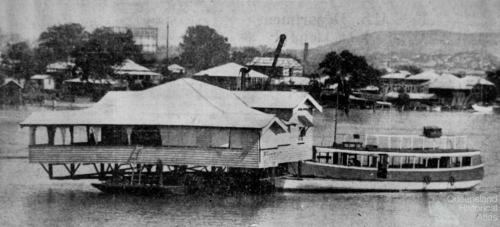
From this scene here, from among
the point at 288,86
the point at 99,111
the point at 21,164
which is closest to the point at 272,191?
the point at 99,111

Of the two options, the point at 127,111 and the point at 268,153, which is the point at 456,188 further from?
the point at 127,111

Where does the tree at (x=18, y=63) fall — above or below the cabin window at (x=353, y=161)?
above

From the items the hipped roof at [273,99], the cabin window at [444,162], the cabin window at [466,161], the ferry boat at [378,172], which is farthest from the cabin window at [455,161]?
the hipped roof at [273,99]

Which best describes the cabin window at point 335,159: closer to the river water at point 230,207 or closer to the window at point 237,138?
the river water at point 230,207

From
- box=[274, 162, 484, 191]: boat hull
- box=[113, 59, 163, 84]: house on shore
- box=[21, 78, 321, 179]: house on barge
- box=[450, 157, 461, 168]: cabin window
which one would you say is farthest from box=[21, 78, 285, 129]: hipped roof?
box=[113, 59, 163, 84]: house on shore

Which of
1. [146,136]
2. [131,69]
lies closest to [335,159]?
[146,136]

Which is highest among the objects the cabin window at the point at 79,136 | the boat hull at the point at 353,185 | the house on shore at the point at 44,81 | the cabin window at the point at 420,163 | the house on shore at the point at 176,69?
the house on shore at the point at 176,69
